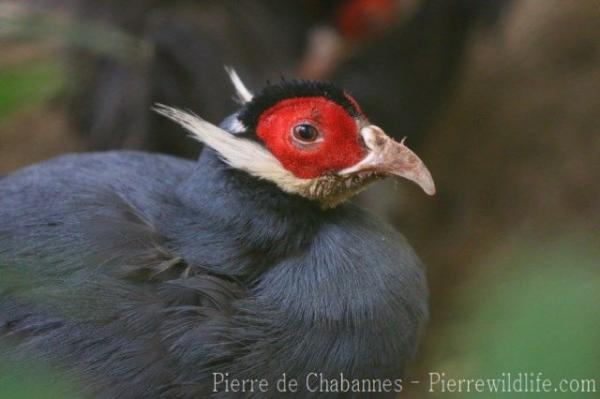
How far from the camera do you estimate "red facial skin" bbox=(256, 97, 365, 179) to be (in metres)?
1.87

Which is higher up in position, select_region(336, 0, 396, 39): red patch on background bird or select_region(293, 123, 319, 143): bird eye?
select_region(336, 0, 396, 39): red patch on background bird

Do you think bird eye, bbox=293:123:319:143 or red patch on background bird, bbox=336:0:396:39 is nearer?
bird eye, bbox=293:123:319:143

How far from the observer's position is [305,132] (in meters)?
1.87

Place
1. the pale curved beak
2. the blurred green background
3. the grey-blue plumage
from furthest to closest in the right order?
1. the blurred green background
2. the pale curved beak
3. the grey-blue plumage

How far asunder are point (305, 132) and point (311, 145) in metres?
0.03

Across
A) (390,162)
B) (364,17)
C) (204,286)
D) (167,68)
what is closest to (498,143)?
(364,17)

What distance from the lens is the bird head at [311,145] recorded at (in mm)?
1861

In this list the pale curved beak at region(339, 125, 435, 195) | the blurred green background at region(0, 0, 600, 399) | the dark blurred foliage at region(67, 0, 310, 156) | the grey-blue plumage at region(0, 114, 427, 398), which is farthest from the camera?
the blurred green background at region(0, 0, 600, 399)

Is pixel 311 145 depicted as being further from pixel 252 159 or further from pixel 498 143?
pixel 498 143

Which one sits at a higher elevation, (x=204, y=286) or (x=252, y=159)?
(x=252, y=159)

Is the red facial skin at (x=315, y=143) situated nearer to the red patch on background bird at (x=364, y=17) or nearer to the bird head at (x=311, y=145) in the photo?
the bird head at (x=311, y=145)

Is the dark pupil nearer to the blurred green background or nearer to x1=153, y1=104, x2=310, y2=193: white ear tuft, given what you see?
x1=153, y1=104, x2=310, y2=193: white ear tuft

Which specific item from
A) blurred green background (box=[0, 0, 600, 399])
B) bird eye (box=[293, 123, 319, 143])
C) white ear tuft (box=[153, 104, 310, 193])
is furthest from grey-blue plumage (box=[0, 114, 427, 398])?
blurred green background (box=[0, 0, 600, 399])

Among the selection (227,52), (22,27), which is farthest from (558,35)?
(22,27)
